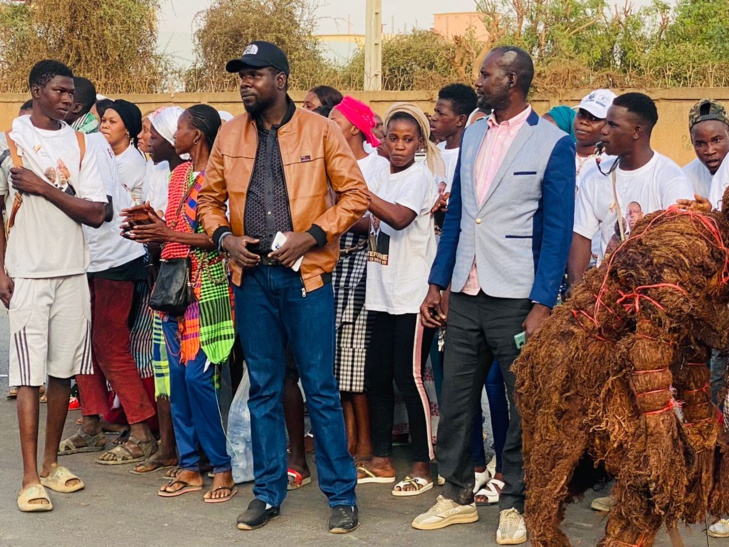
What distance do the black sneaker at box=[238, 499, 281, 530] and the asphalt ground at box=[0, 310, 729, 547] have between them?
0.04m

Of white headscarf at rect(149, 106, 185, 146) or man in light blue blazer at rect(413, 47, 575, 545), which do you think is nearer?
man in light blue blazer at rect(413, 47, 575, 545)

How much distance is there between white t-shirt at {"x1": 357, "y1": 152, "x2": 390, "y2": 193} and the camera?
6.39 m

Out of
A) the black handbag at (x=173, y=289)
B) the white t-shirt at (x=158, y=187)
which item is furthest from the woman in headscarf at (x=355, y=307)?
the white t-shirt at (x=158, y=187)

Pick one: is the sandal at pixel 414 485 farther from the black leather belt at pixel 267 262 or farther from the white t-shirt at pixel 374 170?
the white t-shirt at pixel 374 170

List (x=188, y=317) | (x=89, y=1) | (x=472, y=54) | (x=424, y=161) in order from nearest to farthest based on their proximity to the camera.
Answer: (x=188, y=317) < (x=424, y=161) < (x=472, y=54) < (x=89, y=1)

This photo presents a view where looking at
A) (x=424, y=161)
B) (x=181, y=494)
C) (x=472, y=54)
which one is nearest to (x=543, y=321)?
(x=424, y=161)

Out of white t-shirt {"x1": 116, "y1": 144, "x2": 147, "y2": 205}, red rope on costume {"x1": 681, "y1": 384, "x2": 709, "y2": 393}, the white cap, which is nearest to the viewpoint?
red rope on costume {"x1": 681, "y1": 384, "x2": 709, "y2": 393}

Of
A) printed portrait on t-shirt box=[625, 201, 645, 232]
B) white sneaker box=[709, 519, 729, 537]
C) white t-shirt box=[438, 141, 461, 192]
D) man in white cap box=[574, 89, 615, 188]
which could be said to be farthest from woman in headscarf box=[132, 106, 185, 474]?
white sneaker box=[709, 519, 729, 537]

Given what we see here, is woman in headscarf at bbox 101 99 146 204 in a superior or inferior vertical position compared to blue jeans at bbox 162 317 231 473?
superior

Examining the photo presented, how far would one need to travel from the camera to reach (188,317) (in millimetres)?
5930

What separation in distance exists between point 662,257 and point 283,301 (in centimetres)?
210

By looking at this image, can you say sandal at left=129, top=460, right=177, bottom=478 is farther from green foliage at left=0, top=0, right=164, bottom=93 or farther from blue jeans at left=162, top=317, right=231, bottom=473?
green foliage at left=0, top=0, right=164, bottom=93

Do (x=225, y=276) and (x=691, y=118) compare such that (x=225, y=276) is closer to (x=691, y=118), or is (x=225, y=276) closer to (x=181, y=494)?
(x=181, y=494)

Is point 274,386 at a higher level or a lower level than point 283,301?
lower
